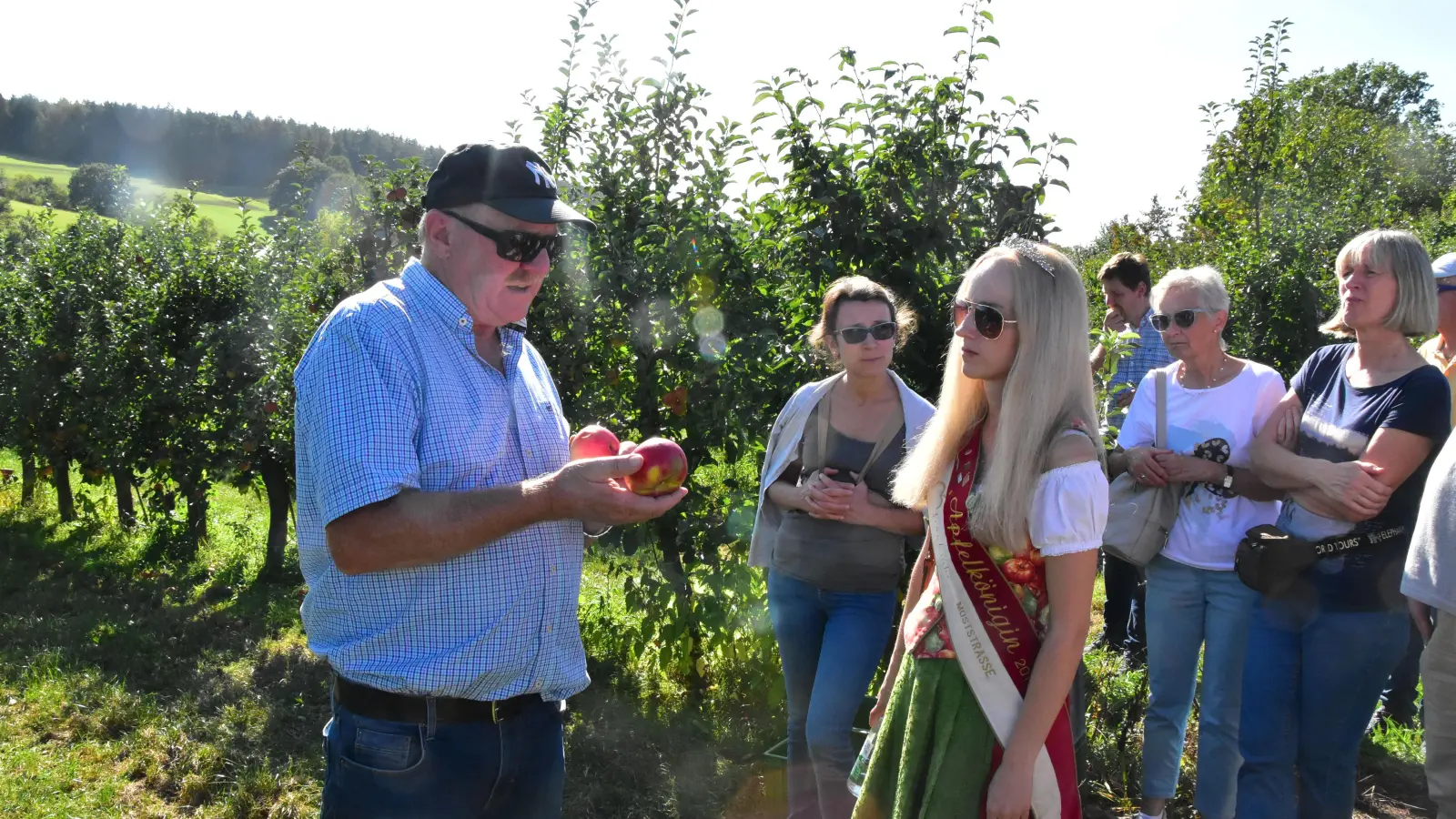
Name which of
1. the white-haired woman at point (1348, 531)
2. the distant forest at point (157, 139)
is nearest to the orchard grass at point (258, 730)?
the white-haired woman at point (1348, 531)

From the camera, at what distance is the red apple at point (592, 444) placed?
2398 millimetres

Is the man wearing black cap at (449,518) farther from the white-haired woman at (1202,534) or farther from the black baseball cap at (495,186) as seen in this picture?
the white-haired woman at (1202,534)

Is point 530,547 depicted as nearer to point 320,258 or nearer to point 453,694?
point 453,694

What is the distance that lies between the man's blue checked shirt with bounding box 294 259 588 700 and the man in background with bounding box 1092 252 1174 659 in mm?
3878

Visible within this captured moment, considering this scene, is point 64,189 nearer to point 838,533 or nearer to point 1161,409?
point 838,533

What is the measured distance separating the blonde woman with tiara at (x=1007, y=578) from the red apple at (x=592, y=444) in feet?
2.69

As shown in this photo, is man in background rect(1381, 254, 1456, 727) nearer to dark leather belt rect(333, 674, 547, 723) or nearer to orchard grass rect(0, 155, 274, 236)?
dark leather belt rect(333, 674, 547, 723)

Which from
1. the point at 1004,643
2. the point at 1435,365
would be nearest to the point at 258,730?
the point at 1004,643

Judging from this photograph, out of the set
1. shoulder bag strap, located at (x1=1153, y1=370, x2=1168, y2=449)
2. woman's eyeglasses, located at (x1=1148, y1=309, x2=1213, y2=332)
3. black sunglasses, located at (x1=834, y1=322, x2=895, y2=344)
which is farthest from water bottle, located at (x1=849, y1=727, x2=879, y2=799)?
woman's eyeglasses, located at (x1=1148, y1=309, x2=1213, y2=332)

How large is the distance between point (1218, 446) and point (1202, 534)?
33cm

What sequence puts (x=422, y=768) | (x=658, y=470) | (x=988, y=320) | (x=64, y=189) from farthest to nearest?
(x=64, y=189) → (x=658, y=470) → (x=988, y=320) → (x=422, y=768)

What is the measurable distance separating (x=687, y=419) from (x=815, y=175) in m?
1.26

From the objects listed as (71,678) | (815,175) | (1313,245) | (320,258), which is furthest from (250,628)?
(1313,245)

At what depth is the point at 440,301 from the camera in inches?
77.0
